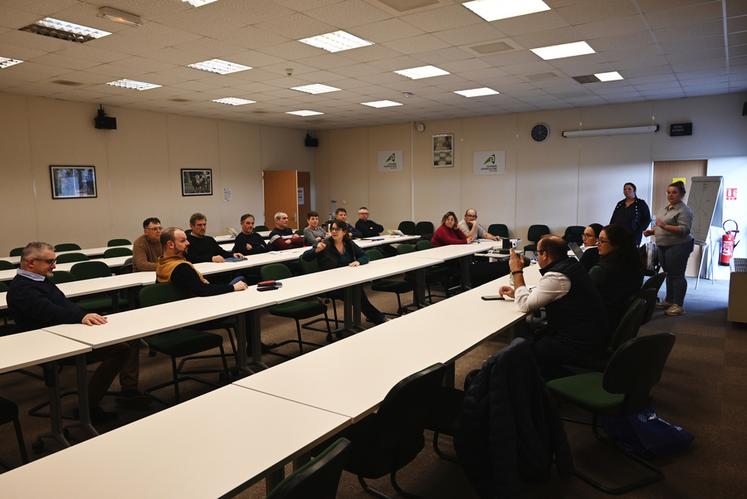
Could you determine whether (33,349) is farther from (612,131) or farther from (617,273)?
(612,131)

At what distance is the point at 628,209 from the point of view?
814 cm

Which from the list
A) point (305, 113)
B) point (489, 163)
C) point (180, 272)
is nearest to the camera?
point (180, 272)

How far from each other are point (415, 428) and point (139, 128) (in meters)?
8.91

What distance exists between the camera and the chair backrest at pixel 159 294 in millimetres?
3898

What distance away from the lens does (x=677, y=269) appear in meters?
6.50

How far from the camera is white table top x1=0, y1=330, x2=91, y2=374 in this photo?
249 centimetres

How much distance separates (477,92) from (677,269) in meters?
3.89

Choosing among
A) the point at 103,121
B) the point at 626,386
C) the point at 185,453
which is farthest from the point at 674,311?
the point at 103,121

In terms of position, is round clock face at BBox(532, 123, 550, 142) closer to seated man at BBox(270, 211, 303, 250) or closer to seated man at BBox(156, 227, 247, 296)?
seated man at BBox(270, 211, 303, 250)

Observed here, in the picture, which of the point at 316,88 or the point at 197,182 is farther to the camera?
the point at 197,182

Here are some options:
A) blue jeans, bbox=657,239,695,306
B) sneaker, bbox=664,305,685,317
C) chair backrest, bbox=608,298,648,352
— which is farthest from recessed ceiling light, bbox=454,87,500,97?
chair backrest, bbox=608,298,648,352

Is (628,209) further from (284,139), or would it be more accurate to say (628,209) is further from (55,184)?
(55,184)

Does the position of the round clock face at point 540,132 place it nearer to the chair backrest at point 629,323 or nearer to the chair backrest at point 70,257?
the chair backrest at point 629,323

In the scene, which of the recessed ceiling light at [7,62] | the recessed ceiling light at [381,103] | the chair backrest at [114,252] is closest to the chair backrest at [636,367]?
the chair backrest at [114,252]
